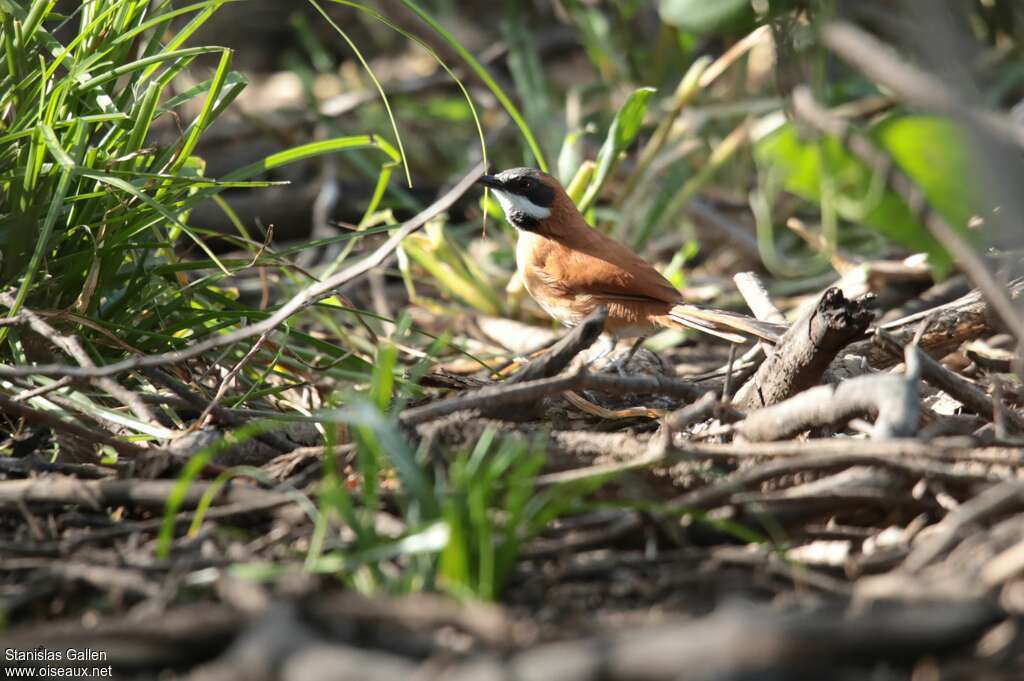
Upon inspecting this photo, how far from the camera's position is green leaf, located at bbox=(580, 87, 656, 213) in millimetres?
4492

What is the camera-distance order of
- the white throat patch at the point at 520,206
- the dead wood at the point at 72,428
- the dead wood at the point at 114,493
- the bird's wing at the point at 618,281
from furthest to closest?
the white throat patch at the point at 520,206 → the bird's wing at the point at 618,281 → the dead wood at the point at 72,428 → the dead wood at the point at 114,493

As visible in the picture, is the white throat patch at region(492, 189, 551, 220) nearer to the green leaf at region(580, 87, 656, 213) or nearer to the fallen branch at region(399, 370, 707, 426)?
the green leaf at region(580, 87, 656, 213)

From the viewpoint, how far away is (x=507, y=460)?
2236mm

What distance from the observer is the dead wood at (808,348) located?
2.90 metres

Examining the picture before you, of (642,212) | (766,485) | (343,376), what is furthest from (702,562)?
(642,212)

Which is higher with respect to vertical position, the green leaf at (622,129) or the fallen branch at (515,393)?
the green leaf at (622,129)

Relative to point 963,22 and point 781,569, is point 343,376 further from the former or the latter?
point 963,22

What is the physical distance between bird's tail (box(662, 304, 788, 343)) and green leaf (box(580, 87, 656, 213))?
660mm

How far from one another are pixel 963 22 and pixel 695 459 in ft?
4.30

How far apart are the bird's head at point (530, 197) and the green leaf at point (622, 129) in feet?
1.20

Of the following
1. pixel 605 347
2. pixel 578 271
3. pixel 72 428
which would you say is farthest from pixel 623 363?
pixel 72 428

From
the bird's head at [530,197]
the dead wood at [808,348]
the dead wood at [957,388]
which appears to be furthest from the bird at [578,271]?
the dead wood at [957,388]

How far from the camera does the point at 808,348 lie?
3.03 meters

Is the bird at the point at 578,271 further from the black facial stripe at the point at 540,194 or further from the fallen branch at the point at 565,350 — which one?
the fallen branch at the point at 565,350
